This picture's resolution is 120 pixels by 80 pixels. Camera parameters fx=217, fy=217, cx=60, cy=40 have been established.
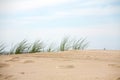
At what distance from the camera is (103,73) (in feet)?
11.0

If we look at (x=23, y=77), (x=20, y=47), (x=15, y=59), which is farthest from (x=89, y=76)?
(x=20, y=47)

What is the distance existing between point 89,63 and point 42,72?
3.00 ft

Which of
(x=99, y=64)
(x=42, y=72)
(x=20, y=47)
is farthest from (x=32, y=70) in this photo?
(x=20, y=47)

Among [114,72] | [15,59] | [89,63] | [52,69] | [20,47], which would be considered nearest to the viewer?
[114,72]

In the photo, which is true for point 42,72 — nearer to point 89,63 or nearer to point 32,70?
point 32,70

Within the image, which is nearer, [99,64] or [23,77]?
[23,77]

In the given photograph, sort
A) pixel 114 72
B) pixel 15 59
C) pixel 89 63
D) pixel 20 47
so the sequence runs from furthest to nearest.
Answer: pixel 20 47 → pixel 15 59 → pixel 89 63 → pixel 114 72

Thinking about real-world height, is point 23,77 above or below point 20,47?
below

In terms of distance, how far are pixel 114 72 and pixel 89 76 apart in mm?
450

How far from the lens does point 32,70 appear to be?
3.75 m

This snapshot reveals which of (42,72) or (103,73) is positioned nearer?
(103,73)

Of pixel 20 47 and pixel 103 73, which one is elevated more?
pixel 20 47

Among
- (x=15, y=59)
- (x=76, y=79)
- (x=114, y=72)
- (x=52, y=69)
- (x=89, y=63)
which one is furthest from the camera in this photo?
(x=15, y=59)

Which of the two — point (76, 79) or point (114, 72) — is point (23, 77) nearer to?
point (76, 79)
